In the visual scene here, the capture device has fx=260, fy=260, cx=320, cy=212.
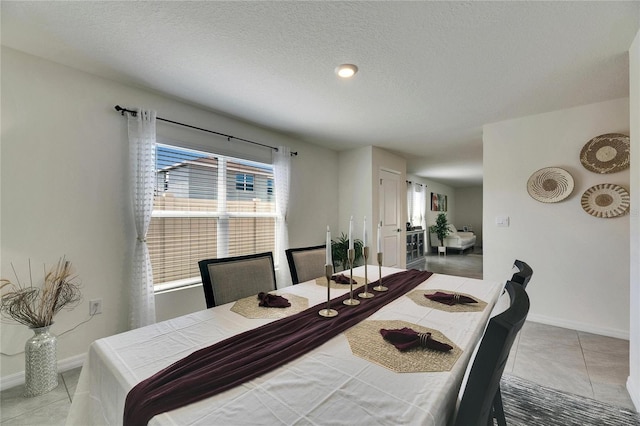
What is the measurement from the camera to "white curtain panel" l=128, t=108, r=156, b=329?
88.0 inches

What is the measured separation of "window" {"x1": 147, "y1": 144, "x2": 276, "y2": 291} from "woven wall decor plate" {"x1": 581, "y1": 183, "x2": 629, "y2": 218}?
3.54 metres

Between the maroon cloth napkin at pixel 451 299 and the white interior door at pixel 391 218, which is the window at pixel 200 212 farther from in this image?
the maroon cloth napkin at pixel 451 299

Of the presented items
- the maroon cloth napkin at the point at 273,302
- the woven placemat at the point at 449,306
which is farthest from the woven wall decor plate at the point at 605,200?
the maroon cloth napkin at the point at 273,302

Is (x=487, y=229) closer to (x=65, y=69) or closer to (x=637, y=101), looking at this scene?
(x=637, y=101)

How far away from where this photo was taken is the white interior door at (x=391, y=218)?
4.52 m

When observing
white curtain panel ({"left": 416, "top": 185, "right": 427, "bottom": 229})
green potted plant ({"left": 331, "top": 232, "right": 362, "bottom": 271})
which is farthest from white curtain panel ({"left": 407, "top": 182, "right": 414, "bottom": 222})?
green potted plant ({"left": 331, "top": 232, "right": 362, "bottom": 271})

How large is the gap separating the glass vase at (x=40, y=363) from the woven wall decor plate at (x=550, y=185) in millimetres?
4571

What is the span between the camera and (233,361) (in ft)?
2.91

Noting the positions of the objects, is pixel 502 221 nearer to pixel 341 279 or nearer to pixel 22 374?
pixel 341 279

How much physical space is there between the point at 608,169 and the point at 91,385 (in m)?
4.21

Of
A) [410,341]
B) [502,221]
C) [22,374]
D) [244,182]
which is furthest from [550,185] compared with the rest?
[22,374]

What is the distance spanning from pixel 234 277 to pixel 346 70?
1.73 metres

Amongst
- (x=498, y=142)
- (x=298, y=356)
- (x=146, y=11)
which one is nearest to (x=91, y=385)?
(x=298, y=356)

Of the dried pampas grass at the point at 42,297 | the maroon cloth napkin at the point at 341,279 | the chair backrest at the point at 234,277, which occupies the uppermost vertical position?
the chair backrest at the point at 234,277
